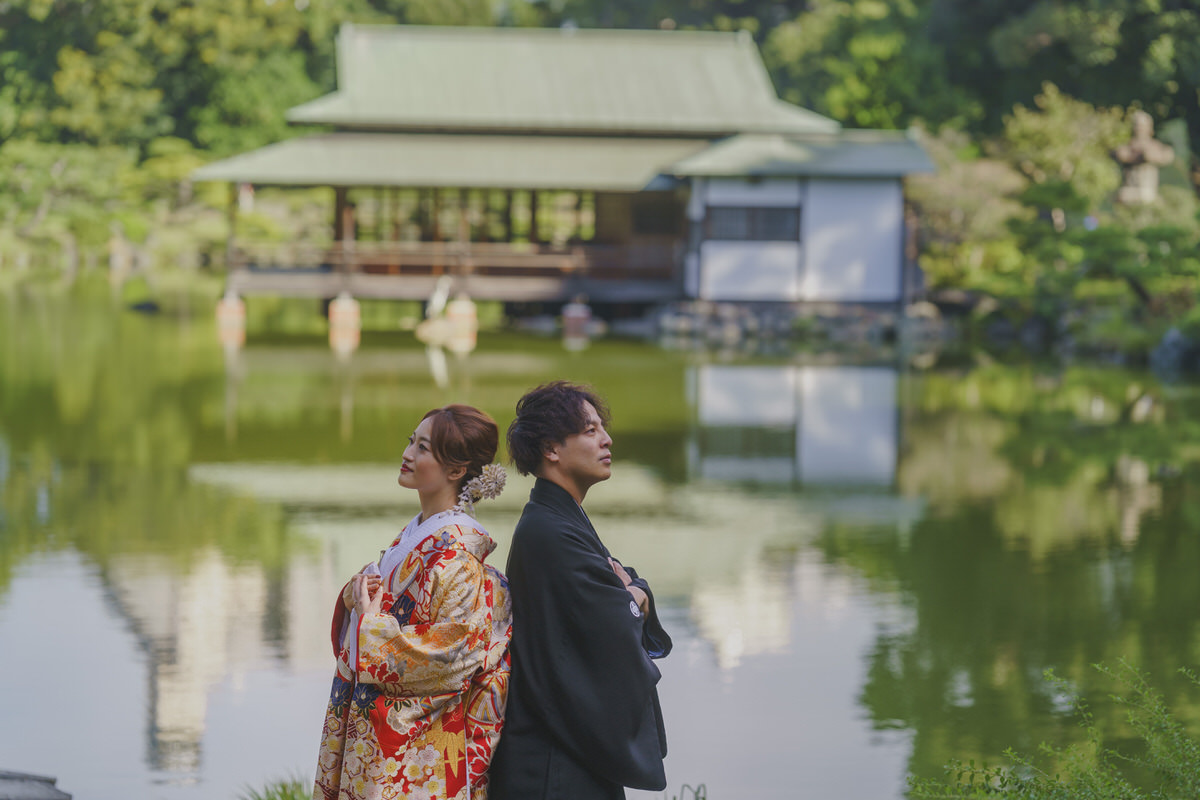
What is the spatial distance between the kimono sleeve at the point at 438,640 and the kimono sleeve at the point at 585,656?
109 millimetres

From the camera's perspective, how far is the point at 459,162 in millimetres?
28266

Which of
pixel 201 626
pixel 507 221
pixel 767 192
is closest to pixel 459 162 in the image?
pixel 507 221

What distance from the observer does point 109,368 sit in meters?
18.6

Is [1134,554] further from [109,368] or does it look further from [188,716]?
[109,368]

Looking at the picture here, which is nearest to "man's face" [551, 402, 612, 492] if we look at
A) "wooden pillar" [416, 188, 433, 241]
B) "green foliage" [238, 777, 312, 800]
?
"green foliage" [238, 777, 312, 800]

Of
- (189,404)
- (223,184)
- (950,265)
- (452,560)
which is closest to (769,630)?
(452,560)

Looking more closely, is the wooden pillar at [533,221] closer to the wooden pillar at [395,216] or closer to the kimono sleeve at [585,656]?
the wooden pillar at [395,216]

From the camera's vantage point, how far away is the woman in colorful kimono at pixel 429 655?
116 inches

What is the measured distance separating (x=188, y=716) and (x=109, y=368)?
1377 centimetres

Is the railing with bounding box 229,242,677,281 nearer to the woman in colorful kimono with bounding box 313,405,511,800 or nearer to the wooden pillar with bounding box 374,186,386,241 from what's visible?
the wooden pillar with bounding box 374,186,386,241

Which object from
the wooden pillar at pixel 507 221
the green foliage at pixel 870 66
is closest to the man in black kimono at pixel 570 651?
the wooden pillar at pixel 507 221

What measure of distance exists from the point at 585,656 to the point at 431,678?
0.30 metres

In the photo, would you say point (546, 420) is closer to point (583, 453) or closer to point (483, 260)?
point (583, 453)

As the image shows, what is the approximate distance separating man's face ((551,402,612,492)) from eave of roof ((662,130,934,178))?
77.6ft
